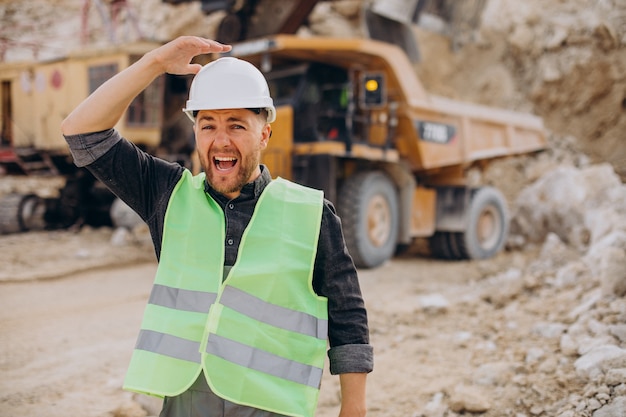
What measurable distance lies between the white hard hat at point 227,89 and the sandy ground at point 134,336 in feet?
6.84

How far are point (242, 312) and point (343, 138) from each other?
6263mm

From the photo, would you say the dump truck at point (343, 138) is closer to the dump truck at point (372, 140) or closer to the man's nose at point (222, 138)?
the dump truck at point (372, 140)

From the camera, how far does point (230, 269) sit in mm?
1961

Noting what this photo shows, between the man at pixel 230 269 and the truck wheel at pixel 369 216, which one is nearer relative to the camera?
the man at pixel 230 269

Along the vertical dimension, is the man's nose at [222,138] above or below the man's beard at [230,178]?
above

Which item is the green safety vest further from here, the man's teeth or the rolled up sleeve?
the rolled up sleeve

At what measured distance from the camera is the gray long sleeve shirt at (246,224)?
6.51ft

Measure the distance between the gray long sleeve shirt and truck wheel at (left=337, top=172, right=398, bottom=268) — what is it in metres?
5.87

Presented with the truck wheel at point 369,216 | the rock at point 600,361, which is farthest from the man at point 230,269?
the truck wheel at point 369,216

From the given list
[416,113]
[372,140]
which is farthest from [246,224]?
[416,113]

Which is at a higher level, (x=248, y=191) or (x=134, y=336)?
(x=248, y=191)

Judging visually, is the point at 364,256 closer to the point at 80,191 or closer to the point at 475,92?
the point at 80,191

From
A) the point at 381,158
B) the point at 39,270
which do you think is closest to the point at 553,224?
the point at 381,158

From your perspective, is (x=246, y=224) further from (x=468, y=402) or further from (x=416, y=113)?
(x=416, y=113)
